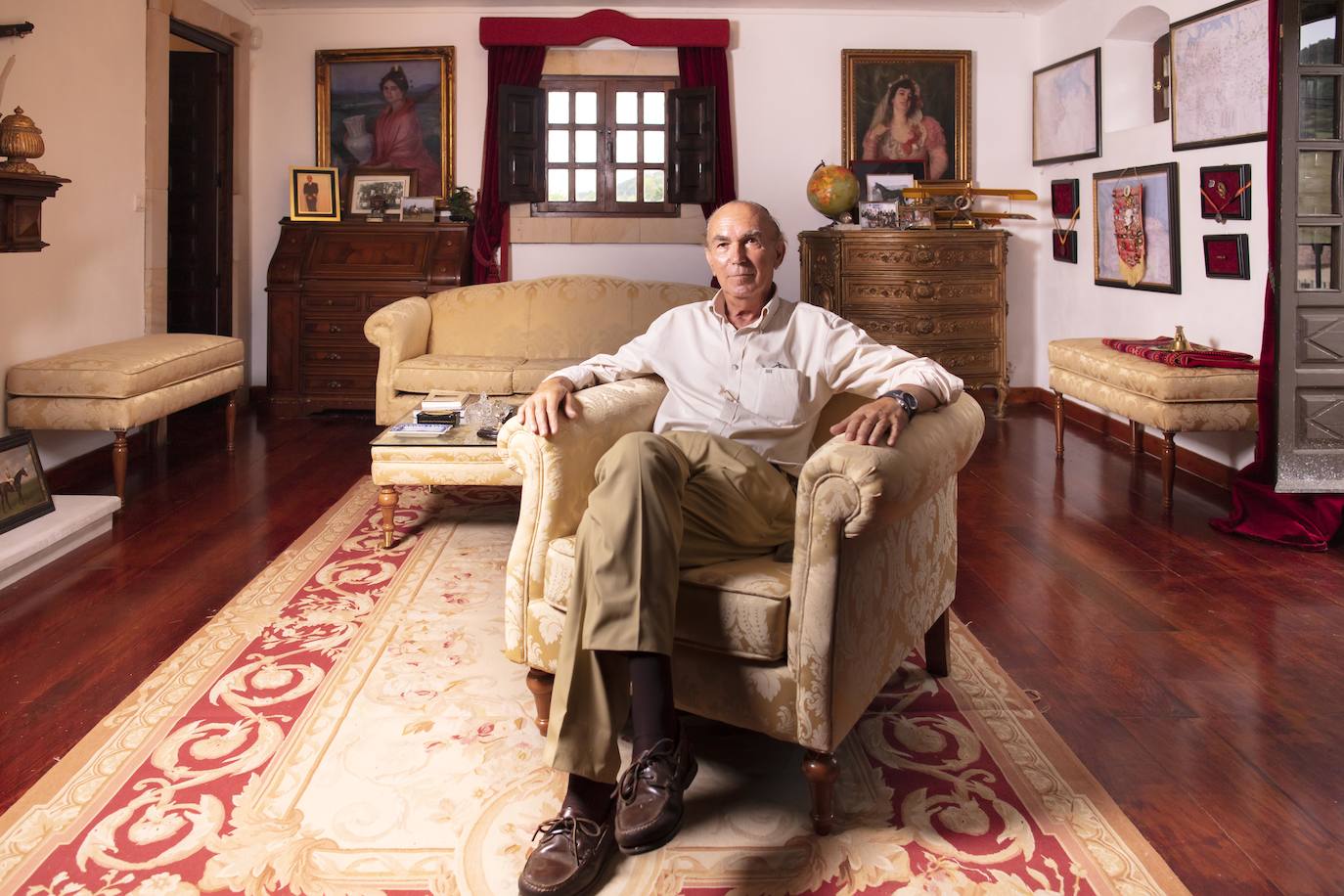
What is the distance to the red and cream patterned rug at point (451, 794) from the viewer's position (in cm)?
218

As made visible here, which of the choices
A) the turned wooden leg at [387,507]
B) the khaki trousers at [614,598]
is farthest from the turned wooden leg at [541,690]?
the turned wooden leg at [387,507]

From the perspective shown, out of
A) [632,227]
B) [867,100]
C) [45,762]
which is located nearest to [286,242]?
[632,227]

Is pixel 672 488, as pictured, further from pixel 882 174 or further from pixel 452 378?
pixel 882 174

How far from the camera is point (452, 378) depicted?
20.5 ft

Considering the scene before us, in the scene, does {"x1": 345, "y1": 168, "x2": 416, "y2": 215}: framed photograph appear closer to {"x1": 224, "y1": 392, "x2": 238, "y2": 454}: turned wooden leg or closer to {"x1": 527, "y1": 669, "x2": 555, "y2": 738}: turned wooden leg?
{"x1": 224, "y1": 392, "x2": 238, "y2": 454}: turned wooden leg

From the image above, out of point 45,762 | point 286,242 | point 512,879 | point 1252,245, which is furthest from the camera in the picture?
point 286,242

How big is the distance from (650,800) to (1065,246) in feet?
21.8

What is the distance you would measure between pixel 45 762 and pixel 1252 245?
535 centimetres

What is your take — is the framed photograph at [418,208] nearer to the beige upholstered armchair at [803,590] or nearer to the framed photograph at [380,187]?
the framed photograph at [380,187]

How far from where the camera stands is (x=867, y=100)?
8.37 meters

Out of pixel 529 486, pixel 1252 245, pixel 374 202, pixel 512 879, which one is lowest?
pixel 512 879

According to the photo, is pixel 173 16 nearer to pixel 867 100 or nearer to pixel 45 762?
pixel 867 100

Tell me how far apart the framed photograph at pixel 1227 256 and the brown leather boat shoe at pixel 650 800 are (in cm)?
454

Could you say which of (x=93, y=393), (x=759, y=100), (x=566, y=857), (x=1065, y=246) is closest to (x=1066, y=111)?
(x=1065, y=246)
